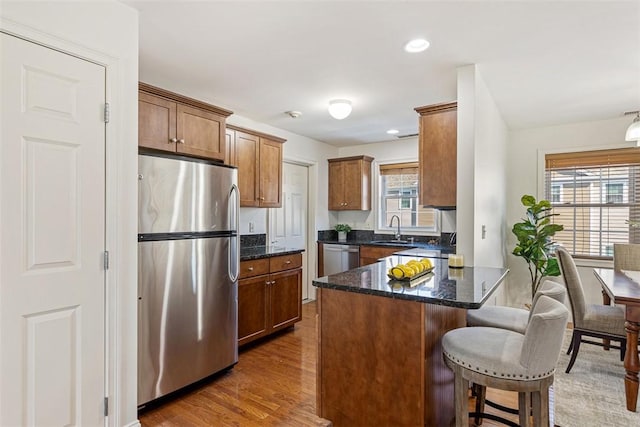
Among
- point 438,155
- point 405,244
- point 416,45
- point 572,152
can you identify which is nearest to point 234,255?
point 438,155

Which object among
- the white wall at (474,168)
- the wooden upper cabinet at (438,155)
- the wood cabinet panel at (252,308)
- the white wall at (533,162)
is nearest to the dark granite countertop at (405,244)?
the white wall at (474,168)

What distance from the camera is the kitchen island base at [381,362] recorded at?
5.58 ft

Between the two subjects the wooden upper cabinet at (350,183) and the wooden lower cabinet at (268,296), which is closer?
the wooden lower cabinet at (268,296)

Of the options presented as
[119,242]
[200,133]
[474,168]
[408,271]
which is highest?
[200,133]

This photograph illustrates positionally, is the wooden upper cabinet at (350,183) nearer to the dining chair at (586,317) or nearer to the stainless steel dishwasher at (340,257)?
the stainless steel dishwasher at (340,257)

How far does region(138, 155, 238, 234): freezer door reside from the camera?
2240 mm

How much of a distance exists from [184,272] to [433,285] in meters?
1.71

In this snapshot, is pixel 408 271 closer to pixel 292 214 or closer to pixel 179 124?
pixel 179 124

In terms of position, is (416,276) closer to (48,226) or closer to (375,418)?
(375,418)

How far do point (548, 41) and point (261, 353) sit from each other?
3418 millimetres

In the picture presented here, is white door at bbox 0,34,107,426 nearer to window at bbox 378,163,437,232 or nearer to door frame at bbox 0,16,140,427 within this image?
→ door frame at bbox 0,16,140,427

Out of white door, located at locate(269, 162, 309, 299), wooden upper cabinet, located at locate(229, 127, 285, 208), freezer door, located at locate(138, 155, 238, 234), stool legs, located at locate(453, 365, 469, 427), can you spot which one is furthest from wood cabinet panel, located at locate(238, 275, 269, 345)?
stool legs, located at locate(453, 365, 469, 427)

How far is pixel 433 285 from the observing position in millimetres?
1891

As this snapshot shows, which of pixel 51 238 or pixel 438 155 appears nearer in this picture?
pixel 51 238
